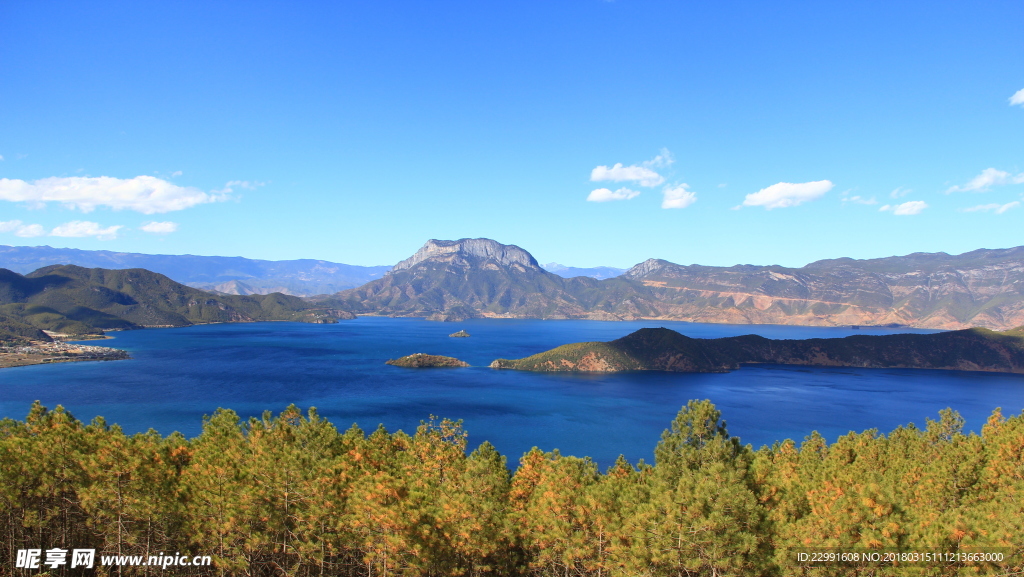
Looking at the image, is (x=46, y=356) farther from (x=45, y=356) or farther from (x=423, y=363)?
(x=423, y=363)

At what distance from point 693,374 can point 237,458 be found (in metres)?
A: 186

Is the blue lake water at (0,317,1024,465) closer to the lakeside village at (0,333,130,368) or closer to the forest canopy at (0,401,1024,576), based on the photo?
the lakeside village at (0,333,130,368)

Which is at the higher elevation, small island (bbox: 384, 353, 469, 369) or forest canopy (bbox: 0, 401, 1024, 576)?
forest canopy (bbox: 0, 401, 1024, 576)

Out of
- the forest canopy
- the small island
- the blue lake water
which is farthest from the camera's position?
the small island

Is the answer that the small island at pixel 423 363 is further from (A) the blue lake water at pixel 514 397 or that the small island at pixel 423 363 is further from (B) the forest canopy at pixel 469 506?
(B) the forest canopy at pixel 469 506

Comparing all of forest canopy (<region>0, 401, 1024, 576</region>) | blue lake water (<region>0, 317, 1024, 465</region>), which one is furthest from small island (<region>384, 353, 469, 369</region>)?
forest canopy (<region>0, 401, 1024, 576</region>)

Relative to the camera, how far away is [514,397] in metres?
140

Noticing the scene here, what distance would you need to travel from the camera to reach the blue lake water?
103 meters

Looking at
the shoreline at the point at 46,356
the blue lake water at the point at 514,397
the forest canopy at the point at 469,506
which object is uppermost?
the forest canopy at the point at 469,506

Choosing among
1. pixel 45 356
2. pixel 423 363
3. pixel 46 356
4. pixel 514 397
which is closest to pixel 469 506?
pixel 514 397

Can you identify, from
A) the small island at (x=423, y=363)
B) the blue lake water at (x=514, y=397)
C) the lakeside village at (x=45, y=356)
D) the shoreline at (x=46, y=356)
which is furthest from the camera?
the small island at (x=423, y=363)

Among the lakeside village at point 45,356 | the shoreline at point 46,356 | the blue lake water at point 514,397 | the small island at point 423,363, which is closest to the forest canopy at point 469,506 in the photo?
the blue lake water at point 514,397

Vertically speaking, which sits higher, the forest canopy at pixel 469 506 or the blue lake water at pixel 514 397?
the forest canopy at pixel 469 506

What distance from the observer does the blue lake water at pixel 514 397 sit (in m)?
103
